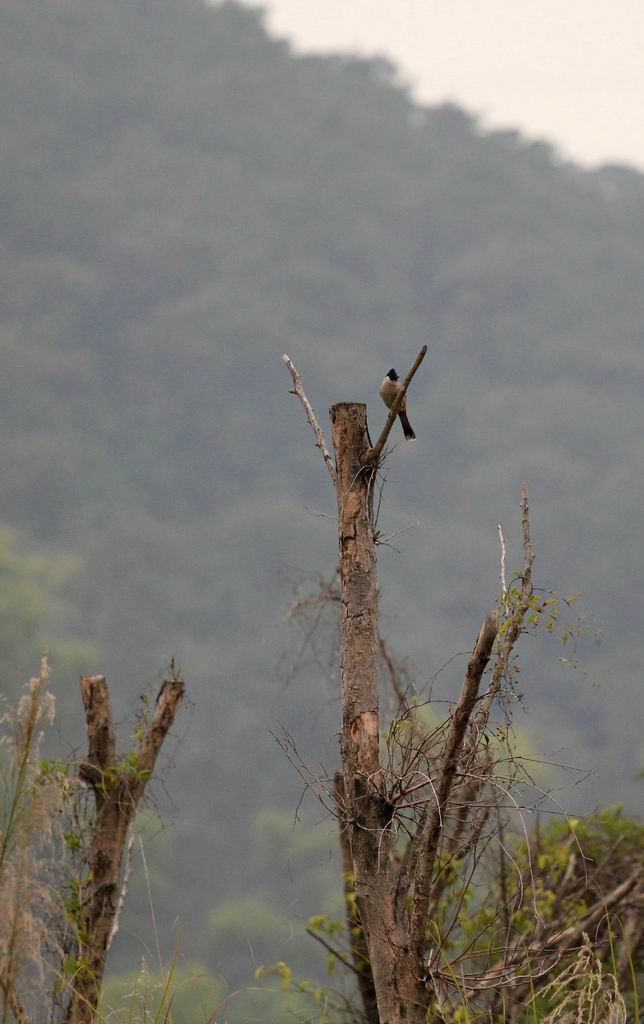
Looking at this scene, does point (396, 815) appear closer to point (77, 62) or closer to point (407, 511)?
point (407, 511)

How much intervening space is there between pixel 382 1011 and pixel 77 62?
84866mm

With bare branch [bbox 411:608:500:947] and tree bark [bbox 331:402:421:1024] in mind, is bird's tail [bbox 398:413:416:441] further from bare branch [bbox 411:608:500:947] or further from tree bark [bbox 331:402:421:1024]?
bare branch [bbox 411:608:500:947]

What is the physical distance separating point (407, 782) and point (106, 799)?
5.31 ft

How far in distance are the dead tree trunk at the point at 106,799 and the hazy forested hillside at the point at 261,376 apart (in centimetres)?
2710

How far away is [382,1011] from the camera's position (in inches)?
139

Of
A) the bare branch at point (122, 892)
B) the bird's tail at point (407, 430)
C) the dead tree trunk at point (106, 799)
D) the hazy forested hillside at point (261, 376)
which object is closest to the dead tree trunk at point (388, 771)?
the bare branch at point (122, 892)

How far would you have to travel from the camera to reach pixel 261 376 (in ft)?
222

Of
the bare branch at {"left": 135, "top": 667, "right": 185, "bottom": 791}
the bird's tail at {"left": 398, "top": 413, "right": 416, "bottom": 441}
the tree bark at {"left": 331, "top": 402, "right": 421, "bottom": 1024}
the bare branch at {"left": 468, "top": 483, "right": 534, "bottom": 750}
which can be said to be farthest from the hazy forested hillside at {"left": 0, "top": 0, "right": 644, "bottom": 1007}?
the bare branch at {"left": 468, "top": 483, "right": 534, "bottom": 750}

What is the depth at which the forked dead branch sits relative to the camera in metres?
3.34

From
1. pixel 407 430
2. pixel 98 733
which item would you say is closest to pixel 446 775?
pixel 98 733

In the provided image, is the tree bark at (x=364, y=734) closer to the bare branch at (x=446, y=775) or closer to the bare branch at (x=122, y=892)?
the bare branch at (x=446, y=775)

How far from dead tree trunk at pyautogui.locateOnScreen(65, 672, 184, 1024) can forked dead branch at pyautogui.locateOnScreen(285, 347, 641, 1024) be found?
1276 millimetres

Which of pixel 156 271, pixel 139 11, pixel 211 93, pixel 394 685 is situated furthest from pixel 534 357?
pixel 394 685

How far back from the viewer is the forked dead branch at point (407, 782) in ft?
10.9
